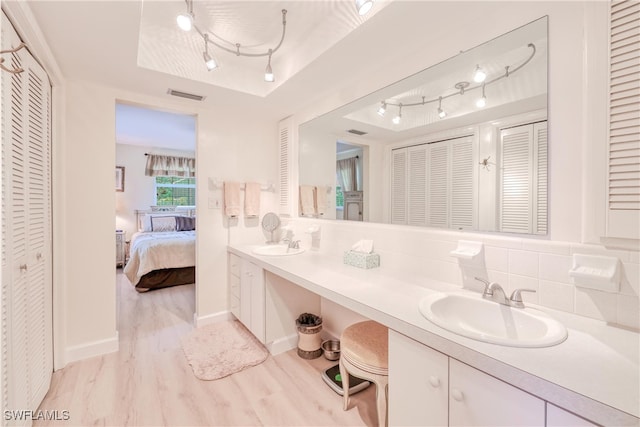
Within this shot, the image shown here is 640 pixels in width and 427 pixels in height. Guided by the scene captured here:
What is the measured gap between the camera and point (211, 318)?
9.05 ft

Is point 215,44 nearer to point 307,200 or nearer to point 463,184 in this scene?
point 307,200

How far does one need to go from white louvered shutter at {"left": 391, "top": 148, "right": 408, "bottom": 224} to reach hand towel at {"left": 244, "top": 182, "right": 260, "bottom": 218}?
5.09ft

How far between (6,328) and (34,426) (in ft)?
2.45

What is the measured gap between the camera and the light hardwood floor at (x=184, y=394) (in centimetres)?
156

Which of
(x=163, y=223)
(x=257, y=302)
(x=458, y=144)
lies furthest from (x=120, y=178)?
(x=458, y=144)

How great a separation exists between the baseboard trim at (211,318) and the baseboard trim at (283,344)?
2.73 feet

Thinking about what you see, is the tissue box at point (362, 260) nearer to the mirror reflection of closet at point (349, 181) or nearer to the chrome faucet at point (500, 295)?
the mirror reflection of closet at point (349, 181)

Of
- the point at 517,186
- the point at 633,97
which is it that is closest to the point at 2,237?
the point at 517,186

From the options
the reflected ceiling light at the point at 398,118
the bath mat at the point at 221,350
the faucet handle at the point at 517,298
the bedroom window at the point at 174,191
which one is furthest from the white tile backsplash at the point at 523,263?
the bedroom window at the point at 174,191

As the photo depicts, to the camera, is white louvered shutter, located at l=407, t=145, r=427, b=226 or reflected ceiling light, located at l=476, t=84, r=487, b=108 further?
white louvered shutter, located at l=407, t=145, r=427, b=226

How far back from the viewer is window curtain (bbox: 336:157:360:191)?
86.3 inches

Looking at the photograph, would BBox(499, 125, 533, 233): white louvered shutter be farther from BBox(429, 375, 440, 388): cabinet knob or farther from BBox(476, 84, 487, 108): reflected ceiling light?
BBox(429, 375, 440, 388): cabinet knob

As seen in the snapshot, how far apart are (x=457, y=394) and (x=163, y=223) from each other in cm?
559

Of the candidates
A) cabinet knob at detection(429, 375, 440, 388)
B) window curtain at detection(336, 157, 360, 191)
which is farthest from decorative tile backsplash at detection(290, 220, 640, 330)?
cabinet knob at detection(429, 375, 440, 388)
